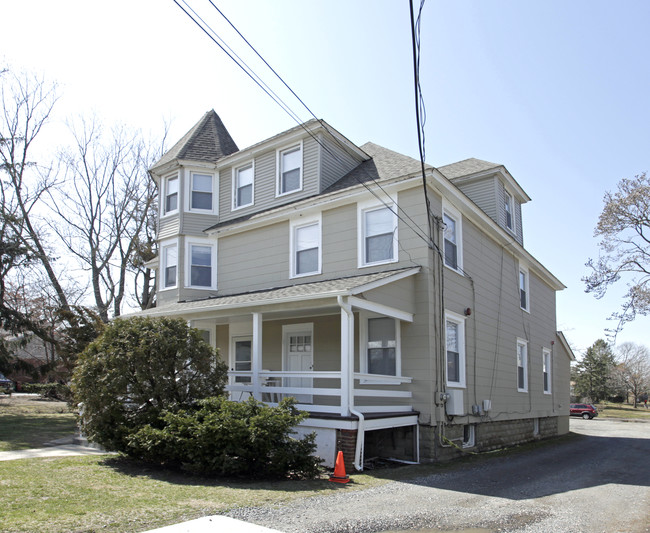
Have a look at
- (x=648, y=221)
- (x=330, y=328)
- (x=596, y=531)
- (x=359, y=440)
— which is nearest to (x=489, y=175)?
(x=330, y=328)

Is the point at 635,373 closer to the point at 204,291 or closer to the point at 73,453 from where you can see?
the point at 204,291

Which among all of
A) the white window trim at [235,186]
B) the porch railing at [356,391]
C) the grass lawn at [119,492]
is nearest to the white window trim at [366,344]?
the porch railing at [356,391]

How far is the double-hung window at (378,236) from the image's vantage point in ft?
41.2

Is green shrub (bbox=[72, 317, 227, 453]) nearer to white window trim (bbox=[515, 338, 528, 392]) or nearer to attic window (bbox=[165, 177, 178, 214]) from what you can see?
attic window (bbox=[165, 177, 178, 214])

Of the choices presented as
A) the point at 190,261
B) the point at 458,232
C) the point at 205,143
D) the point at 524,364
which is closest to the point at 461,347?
the point at 458,232

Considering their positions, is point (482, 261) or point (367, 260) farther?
point (482, 261)

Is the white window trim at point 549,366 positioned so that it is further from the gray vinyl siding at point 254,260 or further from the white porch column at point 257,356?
the white porch column at point 257,356

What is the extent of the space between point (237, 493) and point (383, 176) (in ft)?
28.0

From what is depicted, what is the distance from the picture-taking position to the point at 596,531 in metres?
5.99

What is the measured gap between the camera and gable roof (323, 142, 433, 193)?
43.2 feet

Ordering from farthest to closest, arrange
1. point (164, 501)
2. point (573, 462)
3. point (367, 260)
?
point (367, 260)
point (573, 462)
point (164, 501)

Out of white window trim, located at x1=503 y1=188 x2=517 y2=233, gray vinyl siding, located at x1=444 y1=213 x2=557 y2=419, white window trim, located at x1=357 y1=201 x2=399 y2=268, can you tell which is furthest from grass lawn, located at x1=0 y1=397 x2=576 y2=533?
white window trim, located at x1=503 y1=188 x2=517 y2=233

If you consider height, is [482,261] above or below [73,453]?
above

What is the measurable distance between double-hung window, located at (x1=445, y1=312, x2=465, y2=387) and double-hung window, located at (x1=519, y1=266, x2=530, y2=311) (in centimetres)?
534
